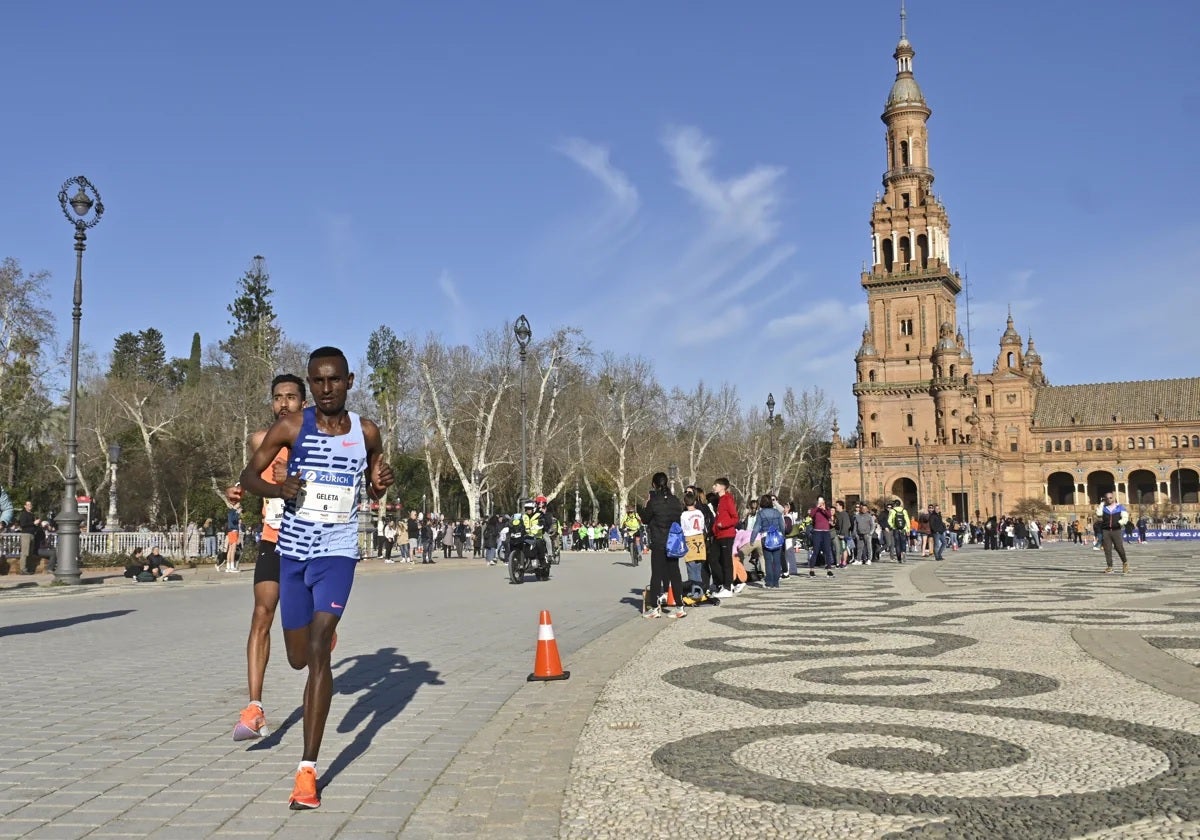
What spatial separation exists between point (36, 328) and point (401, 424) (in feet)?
109

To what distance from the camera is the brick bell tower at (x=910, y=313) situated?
96.4 m

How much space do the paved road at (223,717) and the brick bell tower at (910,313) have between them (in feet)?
285

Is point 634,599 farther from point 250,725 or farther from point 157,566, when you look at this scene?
point 157,566

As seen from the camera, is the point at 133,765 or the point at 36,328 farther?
the point at 36,328

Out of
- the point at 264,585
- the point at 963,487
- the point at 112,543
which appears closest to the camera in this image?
the point at 264,585

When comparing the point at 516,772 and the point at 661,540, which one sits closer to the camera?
the point at 516,772

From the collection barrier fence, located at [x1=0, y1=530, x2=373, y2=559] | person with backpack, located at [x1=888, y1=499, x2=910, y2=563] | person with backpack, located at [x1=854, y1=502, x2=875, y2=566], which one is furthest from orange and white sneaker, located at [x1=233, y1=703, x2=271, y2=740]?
person with backpack, located at [x1=888, y1=499, x2=910, y2=563]

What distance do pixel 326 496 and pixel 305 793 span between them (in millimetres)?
1336

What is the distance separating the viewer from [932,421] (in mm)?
97000

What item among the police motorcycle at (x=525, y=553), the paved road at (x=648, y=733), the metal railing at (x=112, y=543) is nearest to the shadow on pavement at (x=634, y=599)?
the paved road at (x=648, y=733)

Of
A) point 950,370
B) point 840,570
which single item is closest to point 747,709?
point 840,570

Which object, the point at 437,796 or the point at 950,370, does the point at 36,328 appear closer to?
the point at 437,796

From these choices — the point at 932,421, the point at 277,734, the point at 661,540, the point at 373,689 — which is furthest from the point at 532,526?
the point at 932,421

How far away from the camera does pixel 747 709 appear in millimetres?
6836
